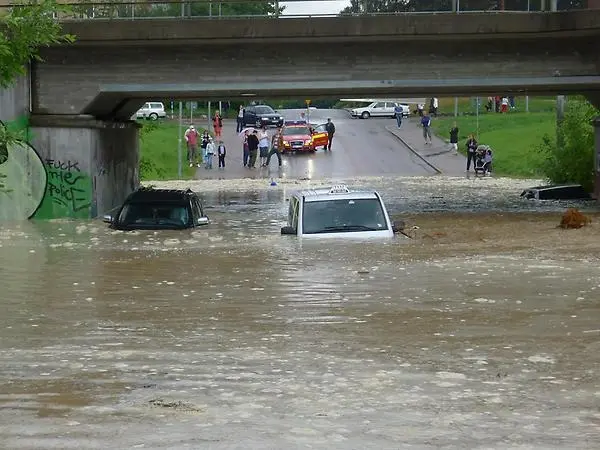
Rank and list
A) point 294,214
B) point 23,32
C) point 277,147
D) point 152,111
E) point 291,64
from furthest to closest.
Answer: point 152,111
point 277,147
point 291,64
point 294,214
point 23,32

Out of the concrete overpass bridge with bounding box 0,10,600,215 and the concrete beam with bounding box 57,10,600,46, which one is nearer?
the concrete beam with bounding box 57,10,600,46

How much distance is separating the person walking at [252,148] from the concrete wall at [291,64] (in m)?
27.7

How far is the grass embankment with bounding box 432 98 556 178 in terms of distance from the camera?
5584 cm

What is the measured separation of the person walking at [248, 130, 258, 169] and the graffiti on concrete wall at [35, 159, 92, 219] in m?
27.8

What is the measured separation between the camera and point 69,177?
29719mm

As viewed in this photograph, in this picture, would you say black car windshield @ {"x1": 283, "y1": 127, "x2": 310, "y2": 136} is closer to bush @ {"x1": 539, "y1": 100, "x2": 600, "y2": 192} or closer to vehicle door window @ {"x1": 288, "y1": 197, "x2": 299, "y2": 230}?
bush @ {"x1": 539, "y1": 100, "x2": 600, "y2": 192}

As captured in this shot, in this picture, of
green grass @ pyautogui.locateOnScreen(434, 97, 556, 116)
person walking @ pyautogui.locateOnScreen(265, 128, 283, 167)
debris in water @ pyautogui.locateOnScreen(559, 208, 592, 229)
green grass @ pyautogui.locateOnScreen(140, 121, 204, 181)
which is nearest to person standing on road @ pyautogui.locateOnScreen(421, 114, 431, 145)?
person walking @ pyautogui.locateOnScreen(265, 128, 283, 167)

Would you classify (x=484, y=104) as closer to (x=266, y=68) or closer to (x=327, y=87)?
(x=327, y=87)

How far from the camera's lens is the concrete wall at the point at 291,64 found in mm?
29234

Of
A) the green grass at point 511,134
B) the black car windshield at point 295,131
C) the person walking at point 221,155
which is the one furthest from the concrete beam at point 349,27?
the black car windshield at point 295,131

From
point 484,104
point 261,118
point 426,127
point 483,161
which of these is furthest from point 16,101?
point 484,104

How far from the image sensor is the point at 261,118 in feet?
246

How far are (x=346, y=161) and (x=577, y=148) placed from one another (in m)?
18.7

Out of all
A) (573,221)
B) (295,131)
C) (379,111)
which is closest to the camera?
(573,221)
